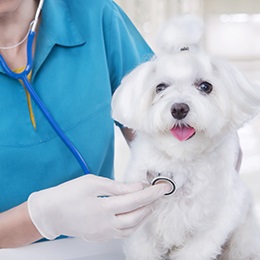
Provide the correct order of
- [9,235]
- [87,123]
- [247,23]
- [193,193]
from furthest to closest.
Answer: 1. [247,23]
2. [87,123]
3. [9,235]
4. [193,193]

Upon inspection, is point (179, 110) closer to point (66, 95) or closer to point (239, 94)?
point (239, 94)

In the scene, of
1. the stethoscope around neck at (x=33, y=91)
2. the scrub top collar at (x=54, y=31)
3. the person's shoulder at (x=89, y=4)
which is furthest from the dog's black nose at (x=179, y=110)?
the person's shoulder at (x=89, y=4)

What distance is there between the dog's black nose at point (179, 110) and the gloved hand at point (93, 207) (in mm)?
167

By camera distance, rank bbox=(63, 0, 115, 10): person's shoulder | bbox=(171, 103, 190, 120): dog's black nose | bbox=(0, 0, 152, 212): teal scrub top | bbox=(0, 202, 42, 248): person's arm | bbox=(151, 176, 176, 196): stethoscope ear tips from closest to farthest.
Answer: bbox=(171, 103, 190, 120): dog's black nose → bbox=(151, 176, 176, 196): stethoscope ear tips → bbox=(0, 202, 42, 248): person's arm → bbox=(0, 0, 152, 212): teal scrub top → bbox=(63, 0, 115, 10): person's shoulder

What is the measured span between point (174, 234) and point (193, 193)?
0.10 metres

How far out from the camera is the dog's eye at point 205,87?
1.00 meters

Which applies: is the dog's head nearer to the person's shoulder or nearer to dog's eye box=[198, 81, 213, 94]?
dog's eye box=[198, 81, 213, 94]

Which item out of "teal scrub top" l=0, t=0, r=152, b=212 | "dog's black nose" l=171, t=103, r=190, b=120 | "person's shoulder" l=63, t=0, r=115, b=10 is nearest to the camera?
"dog's black nose" l=171, t=103, r=190, b=120

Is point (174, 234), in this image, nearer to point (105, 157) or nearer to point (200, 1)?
point (105, 157)

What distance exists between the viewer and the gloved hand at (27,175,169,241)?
1041 mm

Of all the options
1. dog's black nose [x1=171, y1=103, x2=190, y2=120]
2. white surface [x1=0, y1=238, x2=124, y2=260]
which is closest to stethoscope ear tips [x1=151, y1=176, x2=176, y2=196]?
dog's black nose [x1=171, y1=103, x2=190, y2=120]

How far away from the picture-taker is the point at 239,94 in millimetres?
985

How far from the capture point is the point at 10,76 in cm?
123

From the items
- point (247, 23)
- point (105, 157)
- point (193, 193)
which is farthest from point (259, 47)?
point (193, 193)
